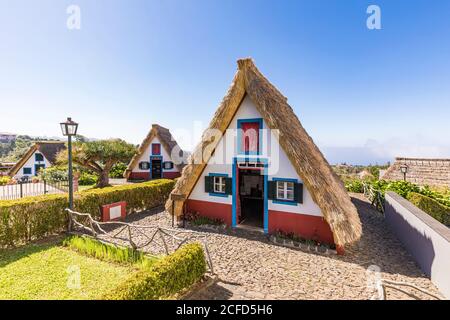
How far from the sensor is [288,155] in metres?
7.99

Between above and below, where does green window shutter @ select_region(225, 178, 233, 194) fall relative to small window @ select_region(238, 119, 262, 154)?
below

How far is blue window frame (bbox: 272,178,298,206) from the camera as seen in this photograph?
8.32m

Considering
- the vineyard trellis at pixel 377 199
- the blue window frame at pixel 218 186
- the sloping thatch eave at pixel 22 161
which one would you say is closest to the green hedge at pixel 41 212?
the blue window frame at pixel 218 186

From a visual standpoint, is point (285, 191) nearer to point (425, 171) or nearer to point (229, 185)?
point (229, 185)

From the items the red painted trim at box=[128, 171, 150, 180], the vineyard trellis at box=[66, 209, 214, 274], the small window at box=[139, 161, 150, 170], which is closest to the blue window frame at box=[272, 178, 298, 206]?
the vineyard trellis at box=[66, 209, 214, 274]

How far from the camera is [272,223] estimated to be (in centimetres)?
873

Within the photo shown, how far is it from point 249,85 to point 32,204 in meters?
9.05

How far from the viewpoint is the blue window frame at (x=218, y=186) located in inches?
381

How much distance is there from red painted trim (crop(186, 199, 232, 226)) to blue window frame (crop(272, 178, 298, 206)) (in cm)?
218

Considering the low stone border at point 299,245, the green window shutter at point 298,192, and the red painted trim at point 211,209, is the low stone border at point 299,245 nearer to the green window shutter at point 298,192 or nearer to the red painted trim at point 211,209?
the green window shutter at point 298,192

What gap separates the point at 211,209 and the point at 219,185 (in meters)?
1.16

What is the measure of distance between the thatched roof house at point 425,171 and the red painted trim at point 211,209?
13.8 m

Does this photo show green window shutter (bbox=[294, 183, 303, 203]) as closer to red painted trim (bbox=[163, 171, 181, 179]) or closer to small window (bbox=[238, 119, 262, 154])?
small window (bbox=[238, 119, 262, 154])
